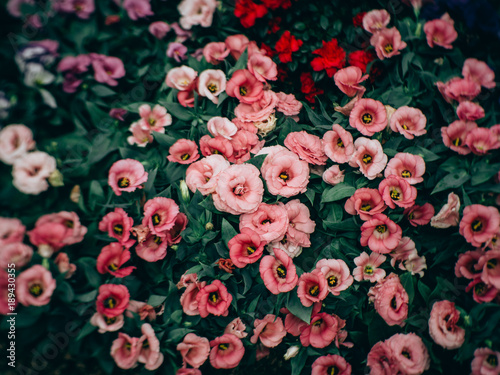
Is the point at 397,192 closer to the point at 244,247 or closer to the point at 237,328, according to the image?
the point at 244,247

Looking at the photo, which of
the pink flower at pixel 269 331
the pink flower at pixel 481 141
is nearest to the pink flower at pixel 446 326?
the pink flower at pixel 269 331

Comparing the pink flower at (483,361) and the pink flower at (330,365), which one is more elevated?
the pink flower at (483,361)

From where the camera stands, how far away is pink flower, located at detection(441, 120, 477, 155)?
1961 mm

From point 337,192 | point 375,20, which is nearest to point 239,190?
point 337,192

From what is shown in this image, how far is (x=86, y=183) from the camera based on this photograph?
6.58ft

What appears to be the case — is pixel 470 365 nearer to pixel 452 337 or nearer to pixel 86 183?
pixel 452 337

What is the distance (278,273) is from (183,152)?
0.98 m

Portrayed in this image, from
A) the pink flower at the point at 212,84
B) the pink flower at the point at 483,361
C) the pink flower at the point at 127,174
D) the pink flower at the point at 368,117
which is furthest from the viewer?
the pink flower at the point at 212,84

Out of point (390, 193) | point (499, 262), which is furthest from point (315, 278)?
point (499, 262)

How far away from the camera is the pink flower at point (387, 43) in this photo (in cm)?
228

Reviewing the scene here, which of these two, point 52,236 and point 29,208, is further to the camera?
point 29,208

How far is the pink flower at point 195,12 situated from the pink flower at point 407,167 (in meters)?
1.85

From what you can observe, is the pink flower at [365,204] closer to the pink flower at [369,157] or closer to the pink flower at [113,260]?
the pink flower at [369,157]

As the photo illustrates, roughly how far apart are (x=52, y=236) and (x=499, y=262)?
2444 millimetres
